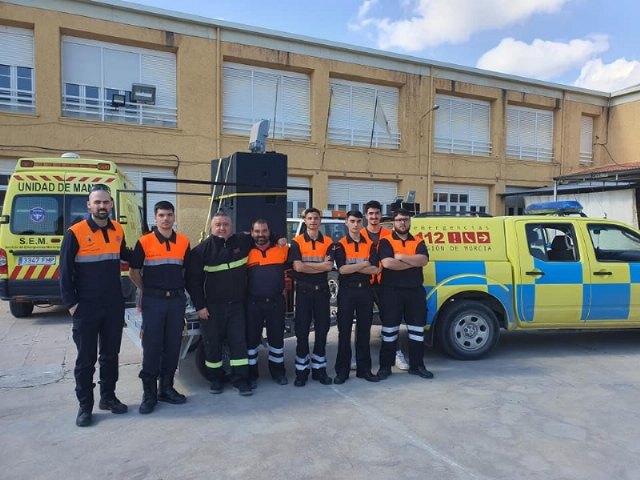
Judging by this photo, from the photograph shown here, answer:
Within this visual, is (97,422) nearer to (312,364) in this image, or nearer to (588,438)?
(312,364)

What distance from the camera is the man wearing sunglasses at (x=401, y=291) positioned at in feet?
16.9

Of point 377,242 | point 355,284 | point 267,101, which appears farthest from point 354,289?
point 267,101

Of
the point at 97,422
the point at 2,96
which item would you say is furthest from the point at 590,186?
the point at 2,96

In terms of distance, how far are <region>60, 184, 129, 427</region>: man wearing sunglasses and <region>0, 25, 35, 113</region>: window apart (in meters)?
11.4

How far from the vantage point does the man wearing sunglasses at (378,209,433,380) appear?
16.9 feet

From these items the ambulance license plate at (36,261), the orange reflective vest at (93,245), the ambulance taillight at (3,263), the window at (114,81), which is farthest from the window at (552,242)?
the window at (114,81)

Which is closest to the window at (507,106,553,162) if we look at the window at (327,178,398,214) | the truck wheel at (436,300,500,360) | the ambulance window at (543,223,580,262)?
the window at (327,178,398,214)

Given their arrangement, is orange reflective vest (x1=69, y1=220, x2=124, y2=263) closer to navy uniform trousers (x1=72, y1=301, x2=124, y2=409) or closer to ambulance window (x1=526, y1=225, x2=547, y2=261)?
navy uniform trousers (x1=72, y1=301, x2=124, y2=409)

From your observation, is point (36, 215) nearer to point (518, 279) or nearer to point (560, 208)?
point (518, 279)

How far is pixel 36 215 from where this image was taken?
8203mm

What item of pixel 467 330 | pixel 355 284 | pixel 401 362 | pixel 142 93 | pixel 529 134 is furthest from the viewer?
pixel 529 134

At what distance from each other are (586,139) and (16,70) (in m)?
22.2

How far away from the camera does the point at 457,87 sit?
18781 mm

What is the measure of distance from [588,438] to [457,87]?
55.8ft
